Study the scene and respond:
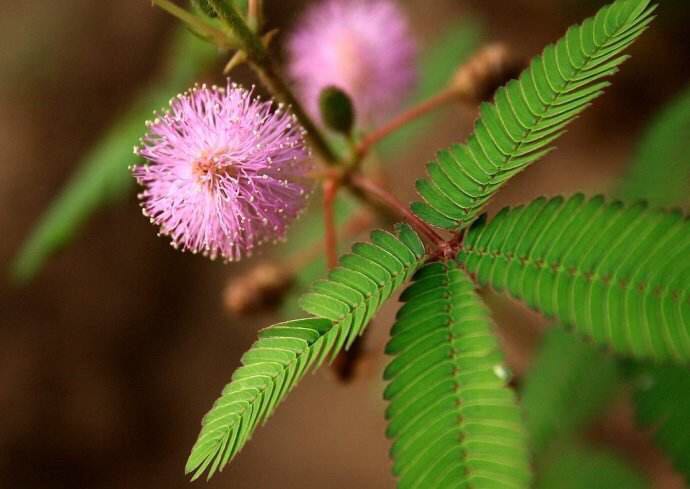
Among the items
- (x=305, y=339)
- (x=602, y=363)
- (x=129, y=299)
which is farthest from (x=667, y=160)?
(x=129, y=299)

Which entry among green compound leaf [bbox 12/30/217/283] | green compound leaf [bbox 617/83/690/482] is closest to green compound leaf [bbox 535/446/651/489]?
green compound leaf [bbox 617/83/690/482]

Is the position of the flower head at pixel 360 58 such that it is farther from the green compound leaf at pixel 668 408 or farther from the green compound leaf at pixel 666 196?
the green compound leaf at pixel 668 408

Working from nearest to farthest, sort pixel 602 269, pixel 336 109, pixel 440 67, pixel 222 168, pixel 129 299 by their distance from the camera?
pixel 602 269, pixel 222 168, pixel 336 109, pixel 440 67, pixel 129 299

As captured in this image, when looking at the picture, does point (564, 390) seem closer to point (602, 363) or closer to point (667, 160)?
point (602, 363)

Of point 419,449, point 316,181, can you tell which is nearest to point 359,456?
point 316,181

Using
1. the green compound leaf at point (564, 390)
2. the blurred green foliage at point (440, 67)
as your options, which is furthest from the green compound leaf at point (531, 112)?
the blurred green foliage at point (440, 67)

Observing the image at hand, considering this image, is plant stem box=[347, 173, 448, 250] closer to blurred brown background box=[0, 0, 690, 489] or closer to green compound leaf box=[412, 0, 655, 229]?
green compound leaf box=[412, 0, 655, 229]
